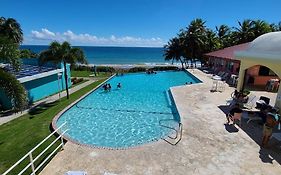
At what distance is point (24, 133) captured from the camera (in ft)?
38.0

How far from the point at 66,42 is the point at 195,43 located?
28.3 m

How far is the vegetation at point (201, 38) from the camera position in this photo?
3972 cm

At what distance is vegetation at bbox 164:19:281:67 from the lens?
3972cm

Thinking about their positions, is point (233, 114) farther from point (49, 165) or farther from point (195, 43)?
point (195, 43)

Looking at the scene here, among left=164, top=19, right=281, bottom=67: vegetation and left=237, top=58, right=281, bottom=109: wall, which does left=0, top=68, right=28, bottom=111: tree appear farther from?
left=164, top=19, right=281, bottom=67: vegetation

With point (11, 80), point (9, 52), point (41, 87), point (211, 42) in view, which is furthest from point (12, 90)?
point (211, 42)

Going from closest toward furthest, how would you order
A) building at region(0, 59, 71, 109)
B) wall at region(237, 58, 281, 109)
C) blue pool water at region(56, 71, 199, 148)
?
blue pool water at region(56, 71, 199, 148), wall at region(237, 58, 281, 109), building at region(0, 59, 71, 109)

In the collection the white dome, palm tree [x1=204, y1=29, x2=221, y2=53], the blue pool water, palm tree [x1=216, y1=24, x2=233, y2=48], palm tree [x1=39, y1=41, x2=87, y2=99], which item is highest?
palm tree [x1=216, y1=24, x2=233, y2=48]

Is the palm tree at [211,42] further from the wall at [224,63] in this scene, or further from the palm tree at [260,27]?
the palm tree at [260,27]

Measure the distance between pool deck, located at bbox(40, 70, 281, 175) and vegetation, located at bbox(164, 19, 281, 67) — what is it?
104 ft

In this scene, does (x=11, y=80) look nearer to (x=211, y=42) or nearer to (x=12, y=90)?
(x=12, y=90)

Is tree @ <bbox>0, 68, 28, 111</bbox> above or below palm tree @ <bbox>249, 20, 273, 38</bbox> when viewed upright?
below

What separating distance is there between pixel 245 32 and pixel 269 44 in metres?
30.6

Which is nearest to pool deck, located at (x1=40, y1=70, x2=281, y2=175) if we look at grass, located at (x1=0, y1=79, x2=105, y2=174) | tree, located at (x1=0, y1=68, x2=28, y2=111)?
grass, located at (x1=0, y1=79, x2=105, y2=174)
